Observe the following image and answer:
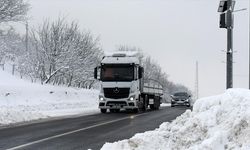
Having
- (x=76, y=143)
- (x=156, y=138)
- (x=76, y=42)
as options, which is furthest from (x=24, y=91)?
(x=156, y=138)

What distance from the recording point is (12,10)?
4553 centimetres

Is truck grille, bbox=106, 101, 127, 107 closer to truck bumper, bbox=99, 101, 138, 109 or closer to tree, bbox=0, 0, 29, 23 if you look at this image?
truck bumper, bbox=99, 101, 138, 109

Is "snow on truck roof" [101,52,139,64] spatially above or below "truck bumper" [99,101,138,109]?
above

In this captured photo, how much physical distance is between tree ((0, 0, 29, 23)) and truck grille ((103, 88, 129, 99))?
19280 mm

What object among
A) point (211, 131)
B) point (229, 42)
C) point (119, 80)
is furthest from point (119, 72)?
point (211, 131)

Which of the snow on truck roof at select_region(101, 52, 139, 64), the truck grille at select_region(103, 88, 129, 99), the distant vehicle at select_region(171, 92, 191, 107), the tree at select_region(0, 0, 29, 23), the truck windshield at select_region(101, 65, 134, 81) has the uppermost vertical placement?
the tree at select_region(0, 0, 29, 23)

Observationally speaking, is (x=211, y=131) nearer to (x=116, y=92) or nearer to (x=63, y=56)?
(x=116, y=92)

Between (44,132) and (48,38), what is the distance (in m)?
34.3

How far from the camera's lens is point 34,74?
48.4m

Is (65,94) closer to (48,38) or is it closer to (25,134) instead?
(48,38)

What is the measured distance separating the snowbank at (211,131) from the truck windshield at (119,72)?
19.2 metres

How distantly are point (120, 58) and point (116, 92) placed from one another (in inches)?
82.2

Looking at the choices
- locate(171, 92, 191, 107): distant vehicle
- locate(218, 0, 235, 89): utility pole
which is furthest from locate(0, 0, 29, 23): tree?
locate(218, 0, 235, 89): utility pole

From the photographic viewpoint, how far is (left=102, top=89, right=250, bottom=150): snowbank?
778 cm
